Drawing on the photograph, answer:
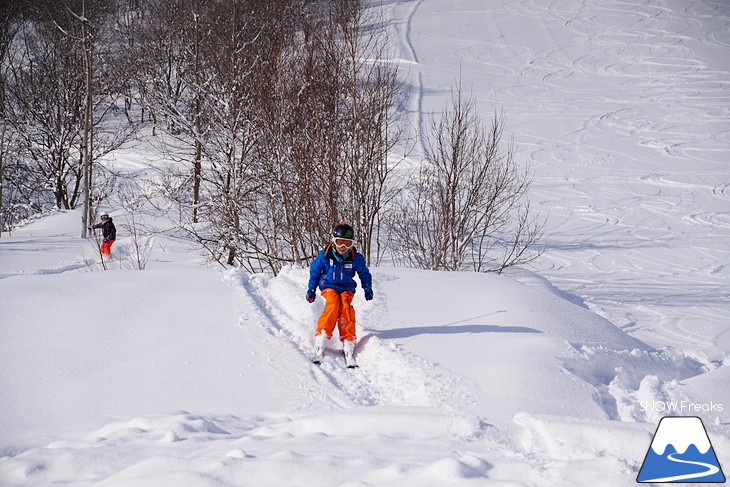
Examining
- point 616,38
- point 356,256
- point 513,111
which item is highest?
point 616,38

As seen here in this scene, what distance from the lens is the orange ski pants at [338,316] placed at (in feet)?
19.1

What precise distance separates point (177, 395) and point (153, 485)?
5.34ft

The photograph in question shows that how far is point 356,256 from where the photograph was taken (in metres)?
6.16

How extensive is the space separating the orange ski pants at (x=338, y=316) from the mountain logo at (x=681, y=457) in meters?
3.01

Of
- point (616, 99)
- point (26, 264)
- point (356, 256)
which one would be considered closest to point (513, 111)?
point (616, 99)

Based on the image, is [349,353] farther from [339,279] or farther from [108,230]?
[108,230]

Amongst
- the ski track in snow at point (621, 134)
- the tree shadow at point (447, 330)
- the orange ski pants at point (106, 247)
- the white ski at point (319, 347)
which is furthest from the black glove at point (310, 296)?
the orange ski pants at point (106, 247)

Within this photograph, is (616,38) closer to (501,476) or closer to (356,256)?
(356,256)

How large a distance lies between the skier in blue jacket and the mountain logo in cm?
303

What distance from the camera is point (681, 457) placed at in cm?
321

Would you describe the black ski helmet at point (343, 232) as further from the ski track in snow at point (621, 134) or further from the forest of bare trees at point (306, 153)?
the ski track in snow at point (621, 134)

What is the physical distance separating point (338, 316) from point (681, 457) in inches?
134

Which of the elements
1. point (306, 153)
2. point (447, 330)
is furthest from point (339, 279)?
point (306, 153)

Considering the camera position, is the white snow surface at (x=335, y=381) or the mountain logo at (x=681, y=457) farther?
the white snow surface at (x=335, y=381)
